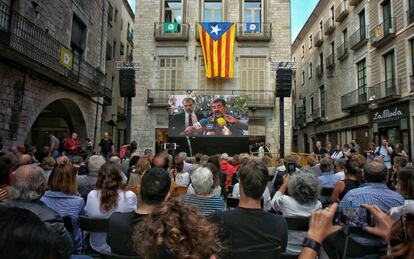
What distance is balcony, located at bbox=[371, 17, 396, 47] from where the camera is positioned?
16156 millimetres

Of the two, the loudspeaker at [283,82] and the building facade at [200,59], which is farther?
the building facade at [200,59]

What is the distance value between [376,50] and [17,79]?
692 inches

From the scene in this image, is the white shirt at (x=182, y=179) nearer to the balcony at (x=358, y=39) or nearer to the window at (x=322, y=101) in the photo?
the balcony at (x=358, y=39)

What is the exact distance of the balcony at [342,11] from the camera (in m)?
21.8

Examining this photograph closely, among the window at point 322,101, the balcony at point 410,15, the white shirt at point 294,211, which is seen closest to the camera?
the white shirt at point 294,211

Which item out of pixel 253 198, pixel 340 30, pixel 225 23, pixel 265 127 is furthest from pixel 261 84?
pixel 253 198

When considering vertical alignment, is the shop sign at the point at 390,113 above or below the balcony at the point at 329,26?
below

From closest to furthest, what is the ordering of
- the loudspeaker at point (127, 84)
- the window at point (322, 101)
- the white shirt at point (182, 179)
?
the white shirt at point (182, 179)
the loudspeaker at point (127, 84)
the window at point (322, 101)

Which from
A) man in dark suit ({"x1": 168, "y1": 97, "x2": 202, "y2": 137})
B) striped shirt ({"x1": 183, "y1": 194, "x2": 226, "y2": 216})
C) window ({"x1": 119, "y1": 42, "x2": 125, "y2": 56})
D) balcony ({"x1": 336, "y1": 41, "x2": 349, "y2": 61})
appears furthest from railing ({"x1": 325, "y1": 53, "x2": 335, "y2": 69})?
striped shirt ({"x1": 183, "y1": 194, "x2": 226, "y2": 216})

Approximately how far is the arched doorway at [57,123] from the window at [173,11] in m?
9.19

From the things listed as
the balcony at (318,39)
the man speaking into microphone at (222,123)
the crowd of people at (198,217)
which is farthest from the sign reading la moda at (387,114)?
the crowd of people at (198,217)

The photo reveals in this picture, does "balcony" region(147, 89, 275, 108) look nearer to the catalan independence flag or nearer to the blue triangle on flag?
the catalan independence flag

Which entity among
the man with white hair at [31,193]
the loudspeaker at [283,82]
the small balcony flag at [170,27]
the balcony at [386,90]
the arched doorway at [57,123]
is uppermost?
the small balcony flag at [170,27]

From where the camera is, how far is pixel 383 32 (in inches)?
666
